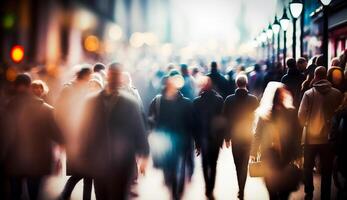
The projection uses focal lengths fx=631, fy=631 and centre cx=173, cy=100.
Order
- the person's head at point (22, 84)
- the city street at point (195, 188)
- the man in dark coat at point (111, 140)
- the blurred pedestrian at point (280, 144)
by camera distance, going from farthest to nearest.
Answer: the city street at point (195, 188)
the person's head at point (22, 84)
the blurred pedestrian at point (280, 144)
the man in dark coat at point (111, 140)

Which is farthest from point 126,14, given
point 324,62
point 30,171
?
point 30,171

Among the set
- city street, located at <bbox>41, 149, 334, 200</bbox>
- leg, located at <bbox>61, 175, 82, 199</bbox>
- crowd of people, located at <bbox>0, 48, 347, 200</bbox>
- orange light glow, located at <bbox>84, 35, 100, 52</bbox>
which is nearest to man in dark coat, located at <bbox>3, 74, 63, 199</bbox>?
crowd of people, located at <bbox>0, 48, 347, 200</bbox>

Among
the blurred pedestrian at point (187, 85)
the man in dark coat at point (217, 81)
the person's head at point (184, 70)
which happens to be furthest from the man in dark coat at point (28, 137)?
the person's head at point (184, 70)

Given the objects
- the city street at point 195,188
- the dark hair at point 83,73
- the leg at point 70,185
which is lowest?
the city street at point 195,188

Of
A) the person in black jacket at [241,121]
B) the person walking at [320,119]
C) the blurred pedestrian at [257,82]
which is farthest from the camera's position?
the blurred pedestrian at [257,82]

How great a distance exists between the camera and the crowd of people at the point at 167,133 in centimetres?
705

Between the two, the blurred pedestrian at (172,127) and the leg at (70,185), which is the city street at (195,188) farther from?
the blurred pedestrian at (172,127)

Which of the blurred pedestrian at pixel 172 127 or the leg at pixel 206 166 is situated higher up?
the blurred pedestrian at pixel 172 127

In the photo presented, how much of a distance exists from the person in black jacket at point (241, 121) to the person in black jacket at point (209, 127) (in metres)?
0.53

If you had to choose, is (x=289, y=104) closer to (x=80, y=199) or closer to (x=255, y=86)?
(x=80, y=199)

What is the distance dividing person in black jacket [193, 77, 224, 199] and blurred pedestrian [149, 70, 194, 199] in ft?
1.92

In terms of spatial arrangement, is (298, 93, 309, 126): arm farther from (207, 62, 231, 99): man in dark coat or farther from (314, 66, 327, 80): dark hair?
(207, 62, 231, 99): man in dark coat

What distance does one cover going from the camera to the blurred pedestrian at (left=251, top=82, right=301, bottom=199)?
24.6 feet

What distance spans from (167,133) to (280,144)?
2.62 m
